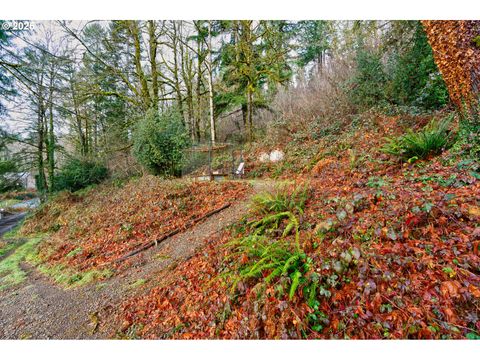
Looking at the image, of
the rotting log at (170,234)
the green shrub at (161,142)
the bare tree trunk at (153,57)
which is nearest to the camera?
the rotting log at (170,234)

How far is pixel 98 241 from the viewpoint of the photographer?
15.0 ft

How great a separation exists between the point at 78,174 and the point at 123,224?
730 centimetres

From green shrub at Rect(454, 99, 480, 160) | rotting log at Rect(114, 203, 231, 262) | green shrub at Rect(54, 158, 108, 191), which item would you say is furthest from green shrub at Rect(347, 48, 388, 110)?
green shrub at Rect(54, 158, 108, 191)

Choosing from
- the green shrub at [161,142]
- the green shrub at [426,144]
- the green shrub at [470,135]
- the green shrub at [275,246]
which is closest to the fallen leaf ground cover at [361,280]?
the green shrub at [275,246]

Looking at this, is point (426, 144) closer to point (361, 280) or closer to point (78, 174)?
point (361, 280)

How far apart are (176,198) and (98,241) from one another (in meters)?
1.92

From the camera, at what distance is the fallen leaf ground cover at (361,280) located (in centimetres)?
143

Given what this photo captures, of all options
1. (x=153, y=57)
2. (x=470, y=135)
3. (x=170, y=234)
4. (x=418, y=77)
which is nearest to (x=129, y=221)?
(x=170, y=234)

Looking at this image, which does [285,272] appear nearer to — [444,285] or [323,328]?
[323,328]

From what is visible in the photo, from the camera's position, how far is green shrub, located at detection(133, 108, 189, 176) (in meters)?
7.46

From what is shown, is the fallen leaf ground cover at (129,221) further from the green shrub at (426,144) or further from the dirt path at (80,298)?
the green shrub at (426,144)

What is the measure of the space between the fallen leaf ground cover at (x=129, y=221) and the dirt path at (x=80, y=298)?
0.45 metres

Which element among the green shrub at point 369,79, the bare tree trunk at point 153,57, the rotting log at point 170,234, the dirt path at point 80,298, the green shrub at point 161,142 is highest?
the bare tree trunk at point 153,57
